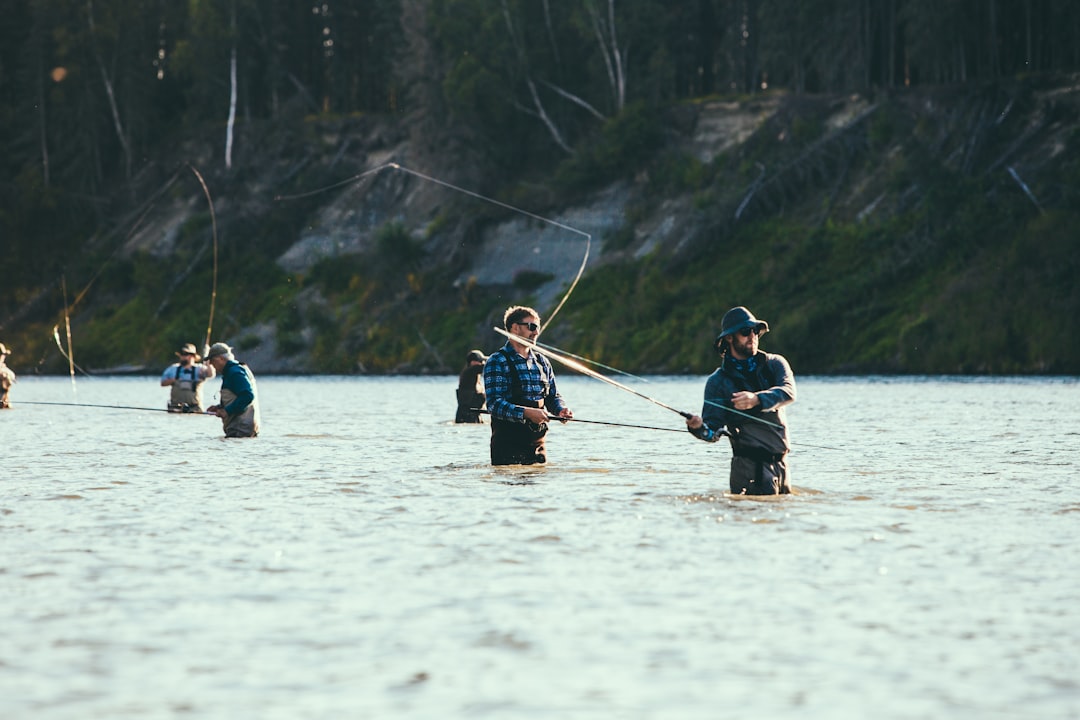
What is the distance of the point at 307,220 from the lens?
73625 mm

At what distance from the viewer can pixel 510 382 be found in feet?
45.1

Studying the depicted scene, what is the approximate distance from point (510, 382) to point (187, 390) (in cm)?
1572

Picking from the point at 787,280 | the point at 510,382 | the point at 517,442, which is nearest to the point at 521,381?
the point at 510,382

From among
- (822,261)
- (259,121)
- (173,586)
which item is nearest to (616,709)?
(173,586)

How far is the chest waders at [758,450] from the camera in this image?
11.5m

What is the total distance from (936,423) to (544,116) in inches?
1737

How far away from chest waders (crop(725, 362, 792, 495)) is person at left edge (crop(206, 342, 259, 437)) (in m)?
8.88

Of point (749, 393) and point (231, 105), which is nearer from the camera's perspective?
point (749, 393)

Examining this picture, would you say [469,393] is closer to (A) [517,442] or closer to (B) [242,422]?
(B) [242,422]

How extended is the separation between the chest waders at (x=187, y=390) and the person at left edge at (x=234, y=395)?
270 inches

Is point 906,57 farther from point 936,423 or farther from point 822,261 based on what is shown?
point 936,423

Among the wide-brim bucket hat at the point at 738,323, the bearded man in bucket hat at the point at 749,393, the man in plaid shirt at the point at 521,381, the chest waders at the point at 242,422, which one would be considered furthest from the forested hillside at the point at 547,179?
the wide-brim bucket hat at the point at 738,323

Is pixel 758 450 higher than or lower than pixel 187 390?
lower

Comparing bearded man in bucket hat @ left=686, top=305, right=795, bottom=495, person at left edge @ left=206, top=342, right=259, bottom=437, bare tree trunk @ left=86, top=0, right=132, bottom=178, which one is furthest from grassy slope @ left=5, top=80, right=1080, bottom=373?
bearded man in bucket hat @ left=686, top=305, right=795, bottom=495
